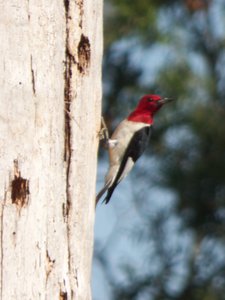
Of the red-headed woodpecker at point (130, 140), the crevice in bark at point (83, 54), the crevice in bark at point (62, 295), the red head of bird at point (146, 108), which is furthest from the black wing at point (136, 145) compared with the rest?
the crevice in bark at point (62, 295)

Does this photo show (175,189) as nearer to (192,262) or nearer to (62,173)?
(192,262)

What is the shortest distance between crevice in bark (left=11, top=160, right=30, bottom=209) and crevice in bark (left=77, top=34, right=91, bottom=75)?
61 cm

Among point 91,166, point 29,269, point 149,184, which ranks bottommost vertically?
point 149,184

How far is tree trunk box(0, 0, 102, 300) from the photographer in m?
4.58

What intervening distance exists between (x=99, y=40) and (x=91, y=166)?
1.98 ft

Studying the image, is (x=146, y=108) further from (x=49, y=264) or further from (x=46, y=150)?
(x=49, y=264)

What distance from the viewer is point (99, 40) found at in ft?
17.0

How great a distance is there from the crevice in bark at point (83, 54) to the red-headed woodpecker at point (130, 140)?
4.95ft

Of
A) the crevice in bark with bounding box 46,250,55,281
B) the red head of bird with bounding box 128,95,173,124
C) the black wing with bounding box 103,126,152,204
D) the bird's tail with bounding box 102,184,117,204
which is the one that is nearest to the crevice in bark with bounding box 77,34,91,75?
the crevice in bark with bounding box 46,250,55,281

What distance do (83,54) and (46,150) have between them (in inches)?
21.2

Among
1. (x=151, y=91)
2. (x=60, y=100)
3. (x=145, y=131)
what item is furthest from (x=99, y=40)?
(x=151, y=91)

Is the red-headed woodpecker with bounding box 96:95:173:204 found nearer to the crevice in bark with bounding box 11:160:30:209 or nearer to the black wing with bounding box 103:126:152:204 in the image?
the black wing with bounding box 103:126:152:204

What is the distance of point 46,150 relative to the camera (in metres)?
4.71

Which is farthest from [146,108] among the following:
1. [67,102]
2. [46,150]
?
[46,150]
